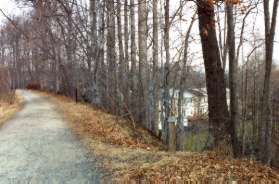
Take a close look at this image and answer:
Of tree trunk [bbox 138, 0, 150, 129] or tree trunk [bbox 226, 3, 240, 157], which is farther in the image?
tree trunk [bbox 138, 0, 150, 129]

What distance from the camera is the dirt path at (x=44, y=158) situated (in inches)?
311

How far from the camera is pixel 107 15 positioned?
72.2ft

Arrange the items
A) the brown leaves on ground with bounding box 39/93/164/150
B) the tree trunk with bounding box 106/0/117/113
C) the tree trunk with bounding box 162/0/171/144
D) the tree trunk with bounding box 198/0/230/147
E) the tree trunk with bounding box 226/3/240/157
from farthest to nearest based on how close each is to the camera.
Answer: the tree trunk with bounding box 106/0/117/113 < the tree trunk with bounding box 162/0/171/144 < the brown leaves on ground with bounding box 39/93/164/150 < the tree trunk with bounding box 226/3/240/157 < the tree trunk with bounding box 198/0/230/147

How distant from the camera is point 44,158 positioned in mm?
9680

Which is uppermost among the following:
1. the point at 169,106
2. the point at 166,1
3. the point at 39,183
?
the point at 166,1

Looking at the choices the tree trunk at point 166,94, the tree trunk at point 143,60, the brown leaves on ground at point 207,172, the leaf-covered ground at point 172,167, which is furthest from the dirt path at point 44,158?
Answer: the tree trunk at point 143,60

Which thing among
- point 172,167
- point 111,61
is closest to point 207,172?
point 172,167

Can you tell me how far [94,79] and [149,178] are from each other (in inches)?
645

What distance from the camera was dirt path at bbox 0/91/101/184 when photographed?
7895mm

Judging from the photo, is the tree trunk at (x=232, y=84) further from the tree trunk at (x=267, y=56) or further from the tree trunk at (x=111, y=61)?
the tree trunk at (x=111, y=61)

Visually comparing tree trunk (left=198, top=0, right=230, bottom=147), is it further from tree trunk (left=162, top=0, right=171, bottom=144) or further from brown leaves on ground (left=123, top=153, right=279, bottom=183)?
tree trunk (left=162, top=0, right=171, bottom=144)

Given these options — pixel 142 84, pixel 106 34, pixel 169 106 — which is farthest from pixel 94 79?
pixel 169 106

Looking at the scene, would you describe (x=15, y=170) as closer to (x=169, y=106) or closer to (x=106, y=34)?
(x=169, y=106)

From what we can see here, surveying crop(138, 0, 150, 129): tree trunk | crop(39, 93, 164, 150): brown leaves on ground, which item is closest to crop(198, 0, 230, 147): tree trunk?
crop(39, 93, 164, 150): brown leaves on ground
